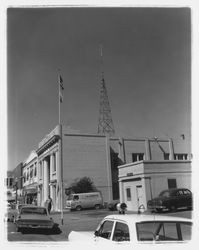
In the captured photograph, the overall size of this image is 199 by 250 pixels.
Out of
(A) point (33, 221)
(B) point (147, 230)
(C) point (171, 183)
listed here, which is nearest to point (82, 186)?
(C) point (171, 183)

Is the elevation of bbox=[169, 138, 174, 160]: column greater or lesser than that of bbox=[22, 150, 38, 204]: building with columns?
greater

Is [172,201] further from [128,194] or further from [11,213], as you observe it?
[11,213]

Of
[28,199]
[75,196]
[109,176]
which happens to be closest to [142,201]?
[75,196]

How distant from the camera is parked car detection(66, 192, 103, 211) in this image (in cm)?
3186

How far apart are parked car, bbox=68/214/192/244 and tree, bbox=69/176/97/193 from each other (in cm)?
3019

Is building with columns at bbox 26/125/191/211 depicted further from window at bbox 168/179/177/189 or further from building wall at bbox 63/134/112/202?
window at bbox 168/179/177/189

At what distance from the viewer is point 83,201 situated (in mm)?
32281

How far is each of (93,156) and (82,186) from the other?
4.61 m

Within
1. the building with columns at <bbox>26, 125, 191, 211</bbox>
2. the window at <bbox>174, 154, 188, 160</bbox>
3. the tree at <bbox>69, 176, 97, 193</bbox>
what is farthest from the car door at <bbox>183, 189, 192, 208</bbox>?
the window at <bbox>174, 154, 188, 160</bbox>

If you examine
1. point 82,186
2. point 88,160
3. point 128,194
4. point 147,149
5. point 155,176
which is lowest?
point 128,194

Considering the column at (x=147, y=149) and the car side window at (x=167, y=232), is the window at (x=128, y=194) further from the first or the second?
the car side window at (x=167, y=232)

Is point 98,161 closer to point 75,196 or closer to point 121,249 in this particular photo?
point 75,196

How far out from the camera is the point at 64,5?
19.5 feet
